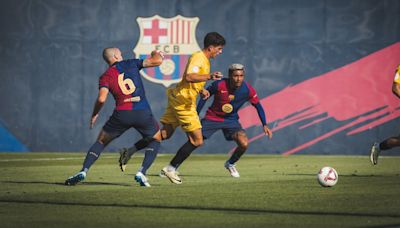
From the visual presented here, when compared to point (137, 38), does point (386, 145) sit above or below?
above

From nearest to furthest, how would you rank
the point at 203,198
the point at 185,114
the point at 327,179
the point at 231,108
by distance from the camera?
1. the point at 203,198
2. the point at 327,179
3. the point at 185,114
4. the point at 231,108

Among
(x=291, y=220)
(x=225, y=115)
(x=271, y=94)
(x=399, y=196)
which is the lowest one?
(x=271, y=94)

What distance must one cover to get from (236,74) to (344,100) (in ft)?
24.8

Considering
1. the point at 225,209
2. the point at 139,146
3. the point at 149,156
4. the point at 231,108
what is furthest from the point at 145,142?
the point at 225,209

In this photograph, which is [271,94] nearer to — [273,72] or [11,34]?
[273,72]

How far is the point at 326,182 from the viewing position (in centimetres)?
1251

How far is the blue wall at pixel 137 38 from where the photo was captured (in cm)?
2284

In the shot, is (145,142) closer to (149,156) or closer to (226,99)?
(149,156)

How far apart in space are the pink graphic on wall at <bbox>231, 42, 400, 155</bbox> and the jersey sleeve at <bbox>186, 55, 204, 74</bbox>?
9.91 meters

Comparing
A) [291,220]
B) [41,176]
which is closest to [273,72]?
[41,176]

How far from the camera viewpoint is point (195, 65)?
42.7 ft

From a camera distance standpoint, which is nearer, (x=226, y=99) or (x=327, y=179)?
(x=327, y=179)

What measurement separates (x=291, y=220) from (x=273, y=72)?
1450 centimetres

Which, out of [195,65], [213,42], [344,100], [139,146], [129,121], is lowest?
[344,100]
